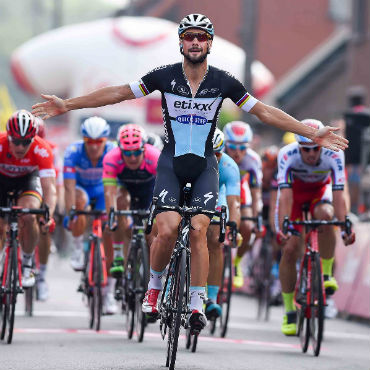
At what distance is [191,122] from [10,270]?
267 cm

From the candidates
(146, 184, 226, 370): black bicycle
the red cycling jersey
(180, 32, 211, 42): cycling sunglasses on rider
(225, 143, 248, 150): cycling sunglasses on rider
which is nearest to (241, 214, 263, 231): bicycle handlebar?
(225, 143, 248, 150): cycling sunglasses on rider

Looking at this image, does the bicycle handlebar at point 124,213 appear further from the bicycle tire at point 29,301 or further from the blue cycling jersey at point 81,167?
the bicycle tire at point 29,301

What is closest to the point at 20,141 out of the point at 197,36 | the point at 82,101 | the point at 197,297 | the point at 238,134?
the point at 82,101

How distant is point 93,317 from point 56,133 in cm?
3724

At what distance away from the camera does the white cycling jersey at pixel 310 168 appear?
12.8 meters

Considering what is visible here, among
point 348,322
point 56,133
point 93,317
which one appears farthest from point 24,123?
point 56,133

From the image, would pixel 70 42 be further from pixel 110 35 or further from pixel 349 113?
pixel 349 113

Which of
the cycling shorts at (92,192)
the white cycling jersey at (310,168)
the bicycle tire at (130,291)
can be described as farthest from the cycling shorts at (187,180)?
the cycling shorts at (92,192)

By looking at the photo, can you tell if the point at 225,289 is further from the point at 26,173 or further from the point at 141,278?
the point at 26,173

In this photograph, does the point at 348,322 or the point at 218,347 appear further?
the point at 348,322

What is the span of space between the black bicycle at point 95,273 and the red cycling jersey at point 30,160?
1.26 m

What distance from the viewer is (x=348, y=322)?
54.9 ft

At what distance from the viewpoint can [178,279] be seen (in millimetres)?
9891

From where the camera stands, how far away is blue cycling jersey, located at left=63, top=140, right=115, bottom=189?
594 inches
